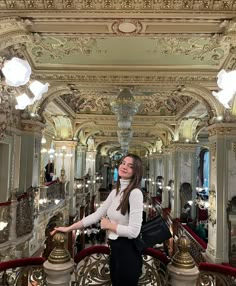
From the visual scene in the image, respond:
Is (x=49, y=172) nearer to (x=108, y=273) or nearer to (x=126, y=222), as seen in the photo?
(x=108, y=273)

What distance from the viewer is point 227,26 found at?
13.7ft

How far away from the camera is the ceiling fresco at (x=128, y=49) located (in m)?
3.89

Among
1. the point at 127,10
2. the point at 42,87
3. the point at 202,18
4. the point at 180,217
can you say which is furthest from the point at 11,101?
the point at 180,217

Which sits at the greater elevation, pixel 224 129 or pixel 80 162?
pixel 224 129

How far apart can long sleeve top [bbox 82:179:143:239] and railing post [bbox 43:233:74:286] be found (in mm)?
502

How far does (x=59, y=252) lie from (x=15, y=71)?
87.4 inches

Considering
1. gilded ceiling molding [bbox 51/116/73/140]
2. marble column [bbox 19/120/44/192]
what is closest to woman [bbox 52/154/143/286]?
marble column [bbox 19/120/44/192]

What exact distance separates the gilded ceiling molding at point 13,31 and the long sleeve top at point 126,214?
3.06 meters

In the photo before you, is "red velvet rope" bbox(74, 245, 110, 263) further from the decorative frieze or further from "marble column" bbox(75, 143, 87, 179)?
"marble column" bbox(75, 143, 87, 179)

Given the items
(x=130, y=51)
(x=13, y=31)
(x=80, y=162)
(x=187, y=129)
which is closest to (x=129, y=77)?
(x=130, y=51)

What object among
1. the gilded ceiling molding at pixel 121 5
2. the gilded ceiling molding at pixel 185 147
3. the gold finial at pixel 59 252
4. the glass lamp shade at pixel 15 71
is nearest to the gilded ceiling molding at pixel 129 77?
the gilded ceiling molding at pixel 121 5

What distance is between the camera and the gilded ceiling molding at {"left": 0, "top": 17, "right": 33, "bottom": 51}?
4050 millimetres

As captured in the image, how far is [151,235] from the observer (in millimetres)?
2311

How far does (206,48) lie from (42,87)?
398 centimetres
